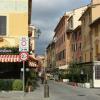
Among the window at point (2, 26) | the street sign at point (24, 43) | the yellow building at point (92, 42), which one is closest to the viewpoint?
the street sign at point (24, 43)

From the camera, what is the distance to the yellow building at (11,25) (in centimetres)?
3838

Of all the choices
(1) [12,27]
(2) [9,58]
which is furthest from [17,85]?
(1) [12,27]

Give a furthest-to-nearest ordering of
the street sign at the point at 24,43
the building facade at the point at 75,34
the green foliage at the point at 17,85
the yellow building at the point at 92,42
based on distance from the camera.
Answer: the building facade at the point at 75,34 → the yellow building at the point at 92,42 → the green foliage at the point at 17,85 → the street sign at the point at 24,43

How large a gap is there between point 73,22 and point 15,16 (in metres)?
51.2

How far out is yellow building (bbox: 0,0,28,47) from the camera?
3838cm

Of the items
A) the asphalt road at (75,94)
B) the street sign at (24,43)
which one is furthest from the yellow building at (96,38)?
the street sign at (24,43)

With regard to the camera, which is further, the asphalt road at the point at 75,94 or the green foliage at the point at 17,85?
the green foliage at the point at 17,85

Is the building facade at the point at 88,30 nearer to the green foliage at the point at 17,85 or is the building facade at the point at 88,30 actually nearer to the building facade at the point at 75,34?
the building facade at the point at 75,34

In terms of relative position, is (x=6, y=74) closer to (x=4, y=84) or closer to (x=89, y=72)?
(x=4, y=84)

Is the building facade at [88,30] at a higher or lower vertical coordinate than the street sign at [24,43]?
higher

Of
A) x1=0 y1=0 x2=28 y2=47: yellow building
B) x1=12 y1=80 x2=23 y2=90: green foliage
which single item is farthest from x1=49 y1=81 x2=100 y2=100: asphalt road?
x1=0 y1=0 x2=28 y2=47: yellow building

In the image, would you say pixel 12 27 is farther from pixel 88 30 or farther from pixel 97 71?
pixel 88 30

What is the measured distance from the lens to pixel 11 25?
38406mm

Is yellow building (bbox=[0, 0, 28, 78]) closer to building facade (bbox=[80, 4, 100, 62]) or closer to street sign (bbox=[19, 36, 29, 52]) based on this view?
street sign (bbox=[19, 36, 29, 52])
